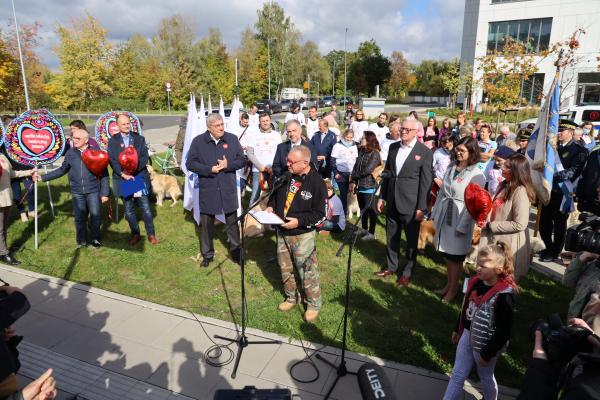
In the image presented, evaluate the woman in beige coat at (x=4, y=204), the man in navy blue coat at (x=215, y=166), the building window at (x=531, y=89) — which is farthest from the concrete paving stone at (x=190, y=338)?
the building window at (x=531, y=89)

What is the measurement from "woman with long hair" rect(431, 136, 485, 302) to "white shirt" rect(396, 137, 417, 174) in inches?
23.8

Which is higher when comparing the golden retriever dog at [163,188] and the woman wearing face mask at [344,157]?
the woman wearing face mask at [344,157]

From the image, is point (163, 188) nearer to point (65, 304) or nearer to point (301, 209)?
point (65, 304)

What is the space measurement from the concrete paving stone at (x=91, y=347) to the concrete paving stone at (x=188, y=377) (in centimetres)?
61

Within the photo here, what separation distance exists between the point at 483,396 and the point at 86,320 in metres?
4.37

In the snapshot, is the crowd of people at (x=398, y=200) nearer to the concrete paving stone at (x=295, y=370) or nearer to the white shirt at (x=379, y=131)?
the concrete paving stone at (x=295, y=370)

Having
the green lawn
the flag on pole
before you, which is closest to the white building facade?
the flag on pole

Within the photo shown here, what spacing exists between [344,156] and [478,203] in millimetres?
3666

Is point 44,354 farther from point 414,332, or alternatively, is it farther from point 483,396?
point 483,396

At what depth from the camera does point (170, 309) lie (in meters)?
4.90

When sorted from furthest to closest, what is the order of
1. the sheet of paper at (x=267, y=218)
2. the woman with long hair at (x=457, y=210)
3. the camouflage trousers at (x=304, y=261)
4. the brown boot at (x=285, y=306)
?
the brown boot at (x=285, y=306) < the woman with long hair at (x=457, y=210) < the camouflage trousers at (x=304, y=261) < the sheet of paper at (x=267, y=218)

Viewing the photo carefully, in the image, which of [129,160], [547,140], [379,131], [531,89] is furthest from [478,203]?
[531,89]

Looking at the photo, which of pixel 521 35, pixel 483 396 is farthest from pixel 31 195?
pixel 521 35

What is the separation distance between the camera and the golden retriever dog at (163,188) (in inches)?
380
